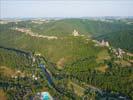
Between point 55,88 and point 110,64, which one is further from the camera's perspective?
point 110,64

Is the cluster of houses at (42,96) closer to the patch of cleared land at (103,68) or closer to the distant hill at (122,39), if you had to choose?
the patch of cleared land at (103,68)

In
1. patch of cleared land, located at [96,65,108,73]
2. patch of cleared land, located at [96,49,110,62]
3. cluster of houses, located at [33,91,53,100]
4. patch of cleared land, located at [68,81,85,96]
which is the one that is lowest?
patch of cleared land, located at [68,81,85,96]

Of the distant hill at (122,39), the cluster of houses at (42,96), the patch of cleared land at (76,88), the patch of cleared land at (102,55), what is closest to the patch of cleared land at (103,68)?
the patch of cleared land at (102,55)

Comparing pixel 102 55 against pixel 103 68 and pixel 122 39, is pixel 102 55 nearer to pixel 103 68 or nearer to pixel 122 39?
pixel 103 68

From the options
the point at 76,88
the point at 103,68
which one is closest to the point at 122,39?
the point at 103,68

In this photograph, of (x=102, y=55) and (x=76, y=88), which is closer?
(x=76, y=88)

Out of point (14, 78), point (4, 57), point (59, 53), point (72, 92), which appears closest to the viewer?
point (72, 92)

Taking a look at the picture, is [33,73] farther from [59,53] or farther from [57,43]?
[57,43]

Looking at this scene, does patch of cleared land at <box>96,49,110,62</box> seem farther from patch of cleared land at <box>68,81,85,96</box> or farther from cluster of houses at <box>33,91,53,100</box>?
cluster of houses at <box>33,91,53,100</box>

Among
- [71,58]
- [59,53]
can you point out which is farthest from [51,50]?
[71,58]

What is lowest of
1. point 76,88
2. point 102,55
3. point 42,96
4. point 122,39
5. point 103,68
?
point 76,88

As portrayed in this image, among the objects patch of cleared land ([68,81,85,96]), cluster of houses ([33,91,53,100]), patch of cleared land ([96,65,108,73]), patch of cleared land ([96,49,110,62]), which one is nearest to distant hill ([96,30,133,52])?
patch of cleared land ([96,49,110,62])
